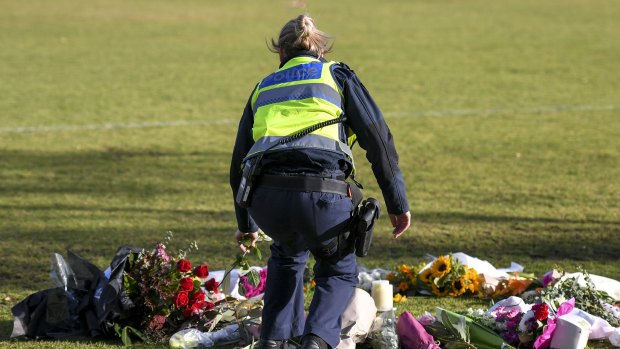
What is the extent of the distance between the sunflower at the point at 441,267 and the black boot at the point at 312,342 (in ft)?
5.51

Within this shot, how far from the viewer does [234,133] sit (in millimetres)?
12617

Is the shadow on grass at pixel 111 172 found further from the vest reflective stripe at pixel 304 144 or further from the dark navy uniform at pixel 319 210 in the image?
the vest reflective stripe at pixel 304 144

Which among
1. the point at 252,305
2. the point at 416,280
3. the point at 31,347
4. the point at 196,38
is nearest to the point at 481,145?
the point at 416,280

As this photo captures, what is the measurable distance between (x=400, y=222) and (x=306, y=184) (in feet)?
1.65

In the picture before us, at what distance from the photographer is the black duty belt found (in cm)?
470

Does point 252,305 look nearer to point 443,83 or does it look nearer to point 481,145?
point 481,145

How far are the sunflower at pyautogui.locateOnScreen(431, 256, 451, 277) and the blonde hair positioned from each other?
6.16ft

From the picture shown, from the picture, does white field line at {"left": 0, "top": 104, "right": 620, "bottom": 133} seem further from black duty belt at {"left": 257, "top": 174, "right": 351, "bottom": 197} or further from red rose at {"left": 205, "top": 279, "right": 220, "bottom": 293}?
black duty belt at {"left": 257, "top": 174, "right": 351, "bottom": 197}

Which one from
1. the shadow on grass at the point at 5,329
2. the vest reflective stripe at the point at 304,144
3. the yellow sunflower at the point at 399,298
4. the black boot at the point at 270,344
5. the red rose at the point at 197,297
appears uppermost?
the vest reflective stripe at the point at 304,144

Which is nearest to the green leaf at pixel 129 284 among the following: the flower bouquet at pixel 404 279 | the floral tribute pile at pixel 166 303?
the floral tribute pile at pixel 166 303

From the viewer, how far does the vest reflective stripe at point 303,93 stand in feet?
15.7

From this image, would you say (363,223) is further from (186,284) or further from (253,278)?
(186,284)

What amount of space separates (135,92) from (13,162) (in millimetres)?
4924

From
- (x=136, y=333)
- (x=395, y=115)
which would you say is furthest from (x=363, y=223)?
(x=395, y=115)
